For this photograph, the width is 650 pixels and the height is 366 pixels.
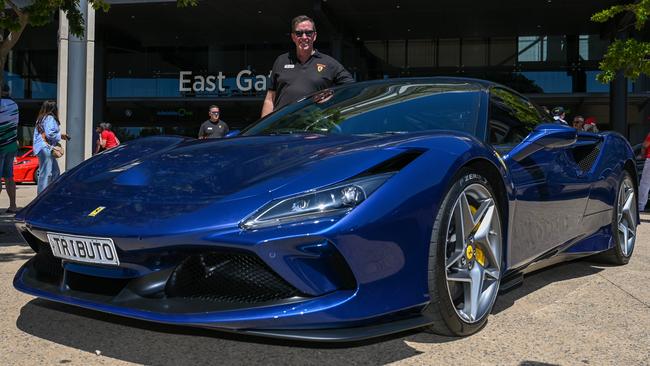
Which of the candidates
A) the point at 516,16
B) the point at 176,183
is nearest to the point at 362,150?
the point at 176,183

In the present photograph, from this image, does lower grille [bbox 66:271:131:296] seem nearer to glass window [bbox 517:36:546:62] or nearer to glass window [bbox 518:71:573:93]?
glass window [bbox 518:71:573:93]

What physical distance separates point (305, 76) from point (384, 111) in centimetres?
162

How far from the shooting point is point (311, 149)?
2.50 metres

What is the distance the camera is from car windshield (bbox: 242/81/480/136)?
2971 millimetres

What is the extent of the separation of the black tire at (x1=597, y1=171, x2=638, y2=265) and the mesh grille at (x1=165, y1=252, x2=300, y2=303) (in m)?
2.86

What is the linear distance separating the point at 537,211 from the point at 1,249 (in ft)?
13.3

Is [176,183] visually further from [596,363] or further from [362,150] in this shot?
[596,363]

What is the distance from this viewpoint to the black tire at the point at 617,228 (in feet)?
13.4

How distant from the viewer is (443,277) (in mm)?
2262

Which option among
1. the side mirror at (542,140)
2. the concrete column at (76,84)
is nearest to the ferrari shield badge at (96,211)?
the side mirror at (542,140)

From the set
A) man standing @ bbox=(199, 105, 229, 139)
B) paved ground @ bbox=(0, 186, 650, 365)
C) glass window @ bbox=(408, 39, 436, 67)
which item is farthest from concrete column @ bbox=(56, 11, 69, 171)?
glass window @ bbox=(408, 39, 436, 67)

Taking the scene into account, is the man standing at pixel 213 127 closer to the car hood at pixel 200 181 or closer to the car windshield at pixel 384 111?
the car windshield at pixel 384 111

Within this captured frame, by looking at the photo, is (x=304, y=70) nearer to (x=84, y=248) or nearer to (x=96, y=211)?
(x=96, y=211)

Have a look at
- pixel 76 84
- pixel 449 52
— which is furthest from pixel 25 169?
pixel 449 52
